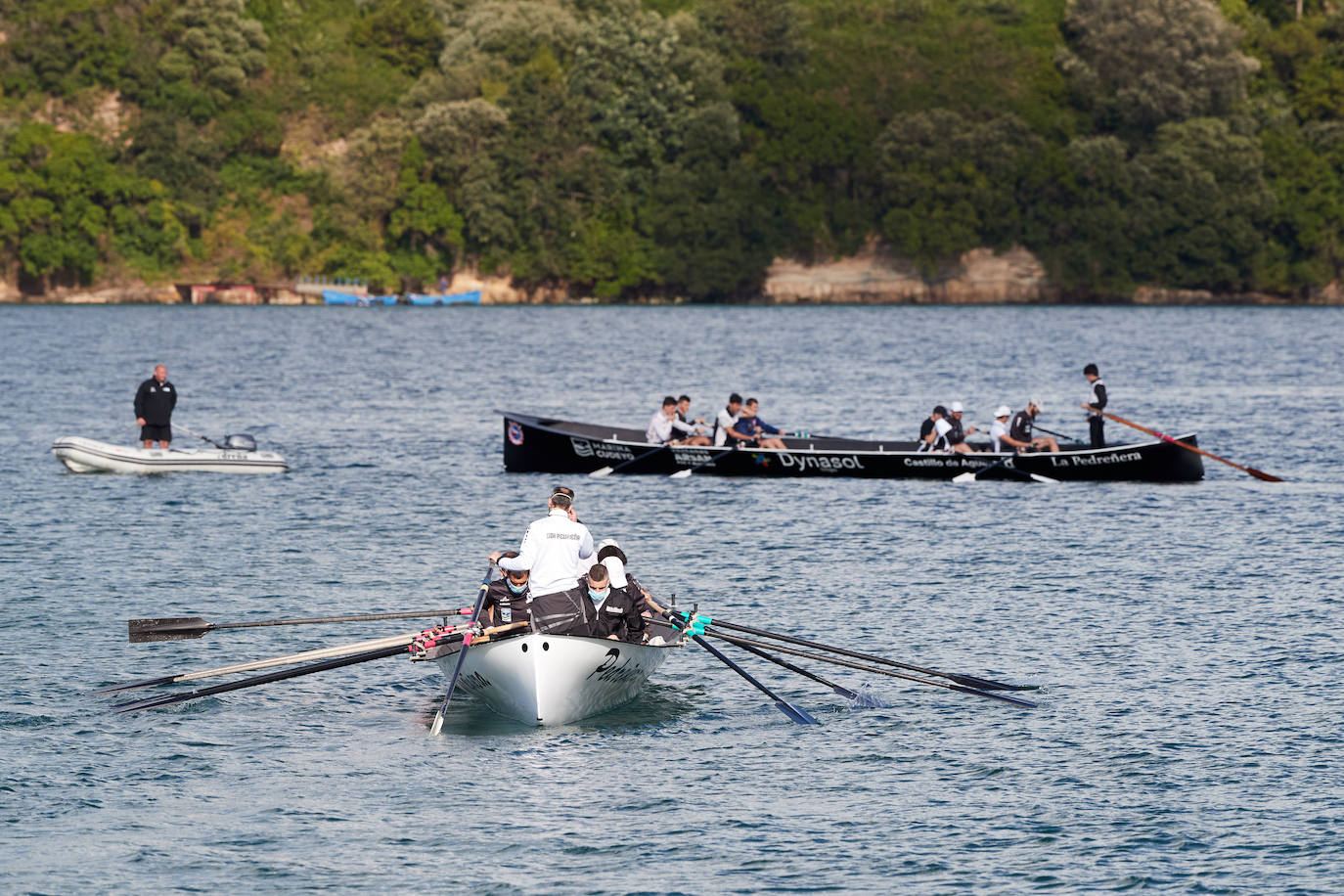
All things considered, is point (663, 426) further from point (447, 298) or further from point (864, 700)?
point (447, 298)

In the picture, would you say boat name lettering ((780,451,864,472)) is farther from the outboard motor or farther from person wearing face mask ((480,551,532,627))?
person wearing face mask ((480,551,532,627))

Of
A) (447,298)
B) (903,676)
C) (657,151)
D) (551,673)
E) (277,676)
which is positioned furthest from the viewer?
(447,298)

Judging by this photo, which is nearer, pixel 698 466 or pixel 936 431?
pixel 936 431

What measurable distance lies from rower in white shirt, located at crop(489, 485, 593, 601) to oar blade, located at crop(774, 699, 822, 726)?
3.19m

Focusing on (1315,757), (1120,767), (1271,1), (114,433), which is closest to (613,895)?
(1120,767)

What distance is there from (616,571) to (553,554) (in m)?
0.75

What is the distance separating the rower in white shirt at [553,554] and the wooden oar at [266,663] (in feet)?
4.12

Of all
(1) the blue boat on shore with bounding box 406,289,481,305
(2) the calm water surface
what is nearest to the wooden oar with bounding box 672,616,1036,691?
(2) the calm water surface

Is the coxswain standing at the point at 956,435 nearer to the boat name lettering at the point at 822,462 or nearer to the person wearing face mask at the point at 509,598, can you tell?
the boat name lettering at the point at 822,462

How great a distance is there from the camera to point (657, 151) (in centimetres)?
14562

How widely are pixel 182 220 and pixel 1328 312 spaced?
94578mm

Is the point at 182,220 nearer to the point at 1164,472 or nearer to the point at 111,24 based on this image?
the point at 111,24

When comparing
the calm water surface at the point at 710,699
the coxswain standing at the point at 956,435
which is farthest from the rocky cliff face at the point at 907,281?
the coxswain standing at the point at 956,435

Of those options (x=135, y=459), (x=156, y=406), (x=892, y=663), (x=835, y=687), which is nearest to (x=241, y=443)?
(x=135, y=459)
